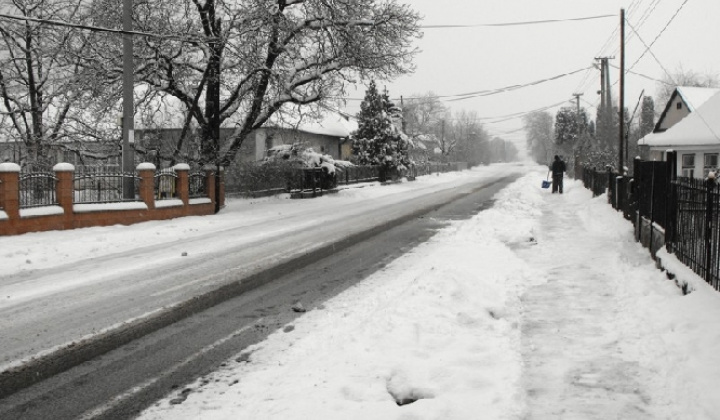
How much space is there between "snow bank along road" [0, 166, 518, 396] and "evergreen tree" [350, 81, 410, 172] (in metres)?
24.1

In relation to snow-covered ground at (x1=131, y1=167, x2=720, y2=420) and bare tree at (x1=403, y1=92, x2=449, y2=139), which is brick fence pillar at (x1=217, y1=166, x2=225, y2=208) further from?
bare tree at (x1=403, y1=92, x2=449, y2=139)

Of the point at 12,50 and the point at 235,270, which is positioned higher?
the point at 12,50

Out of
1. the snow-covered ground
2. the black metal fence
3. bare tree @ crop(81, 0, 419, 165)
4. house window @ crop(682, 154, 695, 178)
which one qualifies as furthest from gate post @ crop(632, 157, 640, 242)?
house window @ crop(682, 154, 695, 178)

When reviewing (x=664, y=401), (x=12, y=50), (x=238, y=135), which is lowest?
(x=664, y=401)

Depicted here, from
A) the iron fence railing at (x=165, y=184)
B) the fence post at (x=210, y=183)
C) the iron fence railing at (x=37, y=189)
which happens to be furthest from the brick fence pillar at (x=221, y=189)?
the iron fence railing at (x=37, y=189)

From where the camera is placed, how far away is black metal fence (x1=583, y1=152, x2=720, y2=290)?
263 inches

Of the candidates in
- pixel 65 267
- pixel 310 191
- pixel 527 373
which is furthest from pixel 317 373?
pixel 310 191

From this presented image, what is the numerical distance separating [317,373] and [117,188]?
42.5 ft

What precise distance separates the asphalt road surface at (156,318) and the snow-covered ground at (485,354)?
40 cm

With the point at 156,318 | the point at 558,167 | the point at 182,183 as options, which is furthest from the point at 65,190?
the point at 558,167

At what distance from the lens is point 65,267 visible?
9.77m

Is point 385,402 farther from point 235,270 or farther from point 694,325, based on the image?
point 235,270

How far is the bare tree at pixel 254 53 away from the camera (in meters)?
19.1

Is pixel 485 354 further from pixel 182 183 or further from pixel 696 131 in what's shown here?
pixel 696 131
